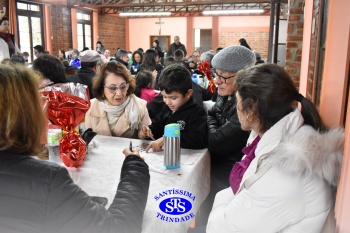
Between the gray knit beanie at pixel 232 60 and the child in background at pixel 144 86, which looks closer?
the gray knit beanie at pixel 232 60

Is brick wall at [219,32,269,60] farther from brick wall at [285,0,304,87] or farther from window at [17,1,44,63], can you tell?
brick wall at [285,0,304,87]

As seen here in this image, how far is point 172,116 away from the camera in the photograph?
203 centimetres

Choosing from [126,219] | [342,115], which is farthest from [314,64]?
[126,219]

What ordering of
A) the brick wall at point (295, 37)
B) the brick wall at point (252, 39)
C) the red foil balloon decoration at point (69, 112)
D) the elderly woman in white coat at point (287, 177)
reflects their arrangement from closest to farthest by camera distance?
the elderly woman in white coat at point (287, 177) → the red foil balloon decoration at point (69, 112) → the brick wall at point (295, 37) → the brick wall at point (252, 39)

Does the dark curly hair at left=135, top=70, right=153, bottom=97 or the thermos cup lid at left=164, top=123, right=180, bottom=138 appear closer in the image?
the thermos cup lid at left=164, top=123, right=180, bottom=138

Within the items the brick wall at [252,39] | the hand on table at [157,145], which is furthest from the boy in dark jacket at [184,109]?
the brick wall at [252,39]

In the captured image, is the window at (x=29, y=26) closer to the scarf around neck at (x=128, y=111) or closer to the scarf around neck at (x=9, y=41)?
the scarf around neck at (x=9, y=41)

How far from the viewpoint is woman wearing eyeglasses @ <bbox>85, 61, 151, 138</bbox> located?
220cm

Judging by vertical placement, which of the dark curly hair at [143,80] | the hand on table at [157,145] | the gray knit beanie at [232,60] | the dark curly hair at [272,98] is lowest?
the hand on table at [157,145]

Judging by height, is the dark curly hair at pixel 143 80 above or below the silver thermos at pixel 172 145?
above

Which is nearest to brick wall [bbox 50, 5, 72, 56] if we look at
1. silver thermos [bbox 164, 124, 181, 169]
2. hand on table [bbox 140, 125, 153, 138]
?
hand on table [bbox 140, 125, 153, 138]

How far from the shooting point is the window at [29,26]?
8938mm

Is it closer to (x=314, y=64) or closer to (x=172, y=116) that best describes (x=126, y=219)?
(x=172, y=116)

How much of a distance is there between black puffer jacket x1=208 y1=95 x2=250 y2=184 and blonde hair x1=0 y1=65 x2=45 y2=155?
3.59 ft
